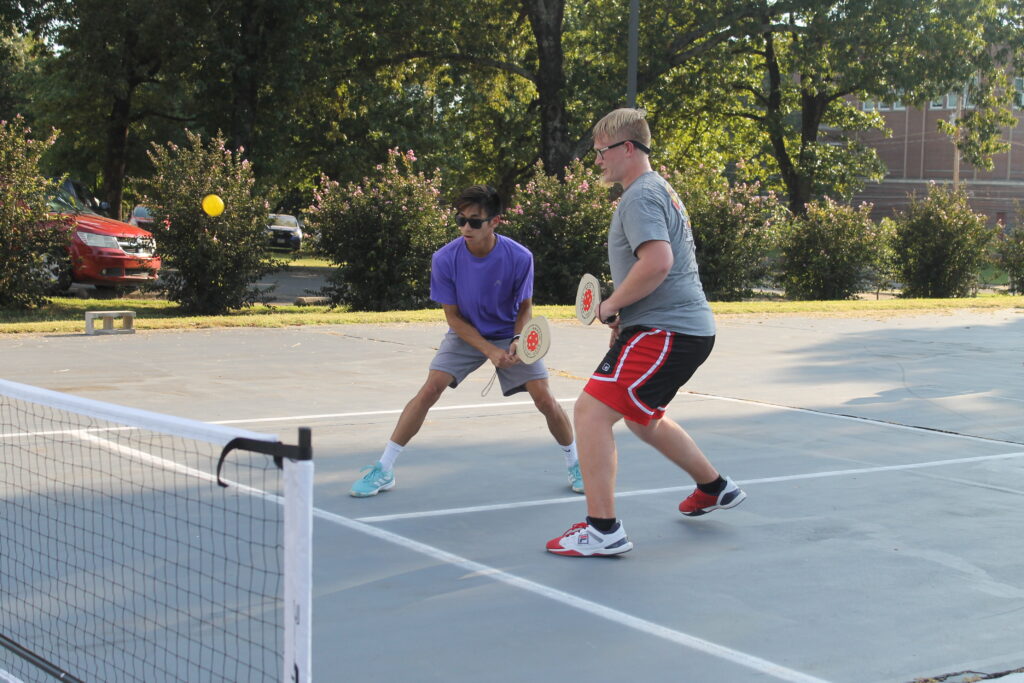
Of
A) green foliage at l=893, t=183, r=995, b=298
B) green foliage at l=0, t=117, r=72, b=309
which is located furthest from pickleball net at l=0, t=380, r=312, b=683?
green foliage at l=893, t=183, r=995, b=298

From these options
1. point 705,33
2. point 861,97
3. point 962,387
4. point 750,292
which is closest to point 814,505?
point 962,387

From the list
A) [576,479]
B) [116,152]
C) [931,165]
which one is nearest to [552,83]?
[116,152]

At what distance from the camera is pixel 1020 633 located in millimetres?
4371

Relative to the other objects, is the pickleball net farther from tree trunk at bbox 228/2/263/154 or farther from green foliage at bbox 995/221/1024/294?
green foliage at bbox 995/221/1024/294

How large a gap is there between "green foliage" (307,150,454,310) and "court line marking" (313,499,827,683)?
12903 mm

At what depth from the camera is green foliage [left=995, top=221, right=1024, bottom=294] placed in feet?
92.7

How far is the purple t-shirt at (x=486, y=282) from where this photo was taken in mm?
6543

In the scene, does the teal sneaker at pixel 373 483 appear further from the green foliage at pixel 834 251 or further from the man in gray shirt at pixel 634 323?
the green foliage at pixel 834 251

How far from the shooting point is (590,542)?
530cm

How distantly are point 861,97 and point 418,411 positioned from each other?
Answer: 30977 millimetres

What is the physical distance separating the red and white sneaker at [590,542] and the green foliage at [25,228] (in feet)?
42.4

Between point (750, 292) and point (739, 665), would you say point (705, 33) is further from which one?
point (739, 665)

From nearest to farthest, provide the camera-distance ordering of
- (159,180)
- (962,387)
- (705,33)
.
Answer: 1. (962,387)
2. (159,180)
3. (705,33)

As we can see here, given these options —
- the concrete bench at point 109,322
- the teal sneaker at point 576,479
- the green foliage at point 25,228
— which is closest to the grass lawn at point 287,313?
the concrete bench at point 109,322
